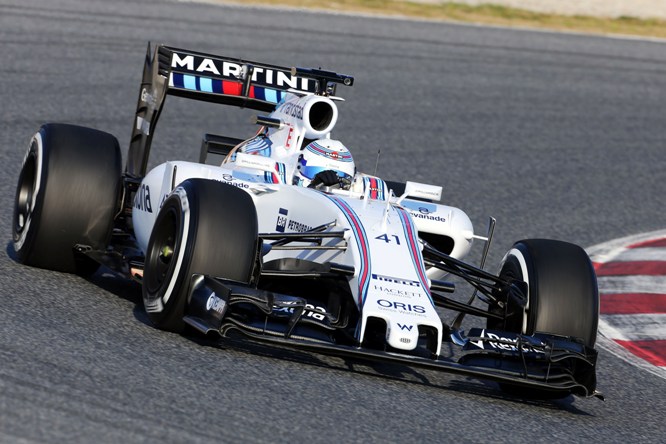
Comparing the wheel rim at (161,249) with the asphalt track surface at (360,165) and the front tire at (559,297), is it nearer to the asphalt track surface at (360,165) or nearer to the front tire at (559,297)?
the asphalt track surface at (360,165)

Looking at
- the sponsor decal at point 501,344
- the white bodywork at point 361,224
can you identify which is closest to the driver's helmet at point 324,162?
the white bodywork at point 361,224

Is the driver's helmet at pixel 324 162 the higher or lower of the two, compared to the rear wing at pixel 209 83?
lower

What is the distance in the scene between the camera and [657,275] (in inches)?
389

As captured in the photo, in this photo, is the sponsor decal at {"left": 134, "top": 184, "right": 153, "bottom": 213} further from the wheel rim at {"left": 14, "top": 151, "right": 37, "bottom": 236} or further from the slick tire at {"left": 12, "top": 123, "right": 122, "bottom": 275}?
the wheel rim at {"left": 14, "top": 151, "right": 37, "bottom": 236}

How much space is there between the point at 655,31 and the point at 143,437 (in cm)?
1894

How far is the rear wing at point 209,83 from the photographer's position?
8.30 meters

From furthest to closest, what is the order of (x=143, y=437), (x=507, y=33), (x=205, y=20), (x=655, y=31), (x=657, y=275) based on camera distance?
(x=655, y=31), (x=507, y=33), (x=205, y=20), (x=657, y=275), (x=143, y=437)

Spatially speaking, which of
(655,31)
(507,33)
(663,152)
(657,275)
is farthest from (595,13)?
(657,275)

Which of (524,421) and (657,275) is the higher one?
(657,275)

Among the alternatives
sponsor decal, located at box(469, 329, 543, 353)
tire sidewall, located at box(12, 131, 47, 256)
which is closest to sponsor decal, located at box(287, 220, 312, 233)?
sponsor decal, located at box(469, 329, 543, 353)

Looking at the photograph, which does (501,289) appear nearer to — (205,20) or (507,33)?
(205,20)

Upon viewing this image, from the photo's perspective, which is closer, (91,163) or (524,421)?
(524,421)

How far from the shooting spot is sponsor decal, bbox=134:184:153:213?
7273 millimetres

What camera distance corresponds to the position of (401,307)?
19.5 feet
